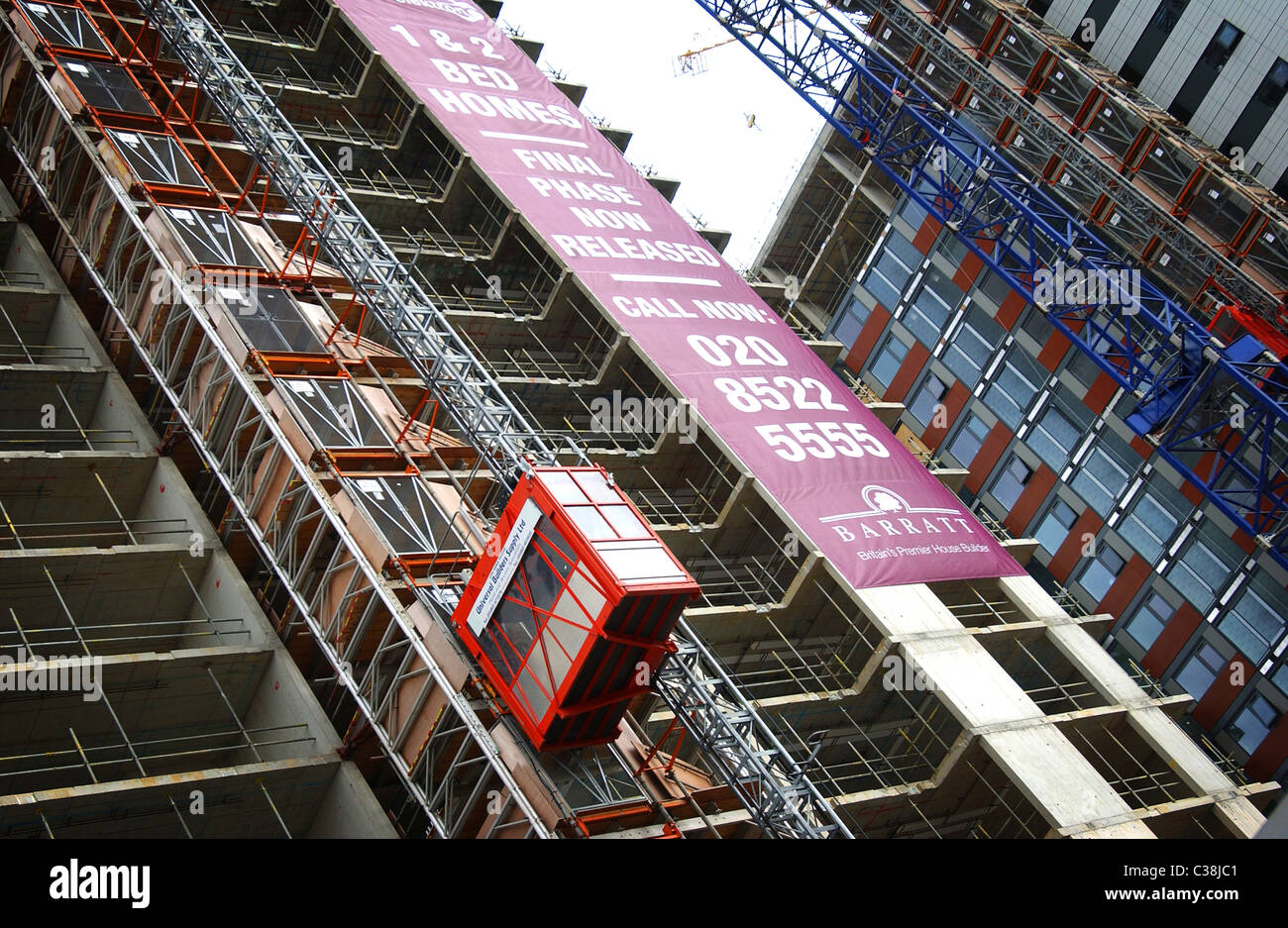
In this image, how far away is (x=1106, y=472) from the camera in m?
48.4

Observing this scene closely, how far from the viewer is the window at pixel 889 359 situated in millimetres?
54625

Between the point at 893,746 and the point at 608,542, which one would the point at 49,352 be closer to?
the point at 608,542

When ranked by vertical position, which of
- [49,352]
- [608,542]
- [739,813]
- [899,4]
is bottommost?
[49,352]

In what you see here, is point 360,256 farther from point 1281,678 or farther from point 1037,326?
point 1281,678

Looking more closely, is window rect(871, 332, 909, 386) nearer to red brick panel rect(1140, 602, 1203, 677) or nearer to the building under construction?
the building under construction

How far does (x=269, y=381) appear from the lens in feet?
99.0

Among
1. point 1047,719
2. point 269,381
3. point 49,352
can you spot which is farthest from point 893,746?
point 49,352

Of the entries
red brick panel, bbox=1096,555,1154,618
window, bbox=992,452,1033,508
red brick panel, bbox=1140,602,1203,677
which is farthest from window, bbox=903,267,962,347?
red brick panel, bbox=1140,602,1203,677

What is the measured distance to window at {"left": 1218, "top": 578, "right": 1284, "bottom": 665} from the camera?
44.4 meters

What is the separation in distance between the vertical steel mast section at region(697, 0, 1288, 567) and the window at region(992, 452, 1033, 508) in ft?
17.2

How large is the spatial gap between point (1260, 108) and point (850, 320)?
16.8m

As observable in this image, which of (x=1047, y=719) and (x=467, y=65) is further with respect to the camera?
(x=467, y=65)

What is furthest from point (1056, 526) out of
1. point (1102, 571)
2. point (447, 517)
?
point (447, 517)
